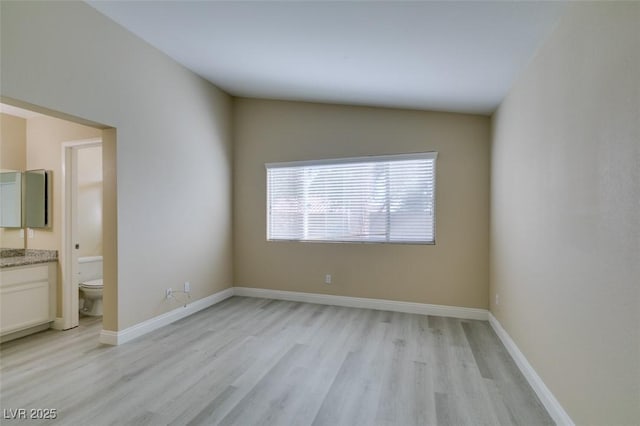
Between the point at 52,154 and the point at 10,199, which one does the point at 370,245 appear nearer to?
the point at 52,154

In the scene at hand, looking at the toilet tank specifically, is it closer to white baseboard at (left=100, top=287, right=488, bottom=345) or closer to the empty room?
the empty room

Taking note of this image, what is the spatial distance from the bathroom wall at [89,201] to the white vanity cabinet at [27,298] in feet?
4.45

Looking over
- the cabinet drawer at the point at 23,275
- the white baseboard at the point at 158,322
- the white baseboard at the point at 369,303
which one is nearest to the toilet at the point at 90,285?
the cabinet drawer at the point at 23,275

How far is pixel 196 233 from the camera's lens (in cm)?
405

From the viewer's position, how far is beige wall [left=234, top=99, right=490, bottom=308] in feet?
12.3

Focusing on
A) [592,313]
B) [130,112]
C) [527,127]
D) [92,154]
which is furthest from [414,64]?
[92,154]

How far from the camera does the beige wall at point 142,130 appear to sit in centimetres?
233

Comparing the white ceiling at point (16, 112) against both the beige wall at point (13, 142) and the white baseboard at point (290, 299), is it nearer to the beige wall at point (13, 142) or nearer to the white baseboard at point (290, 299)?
the beige wall at point (13, 142)

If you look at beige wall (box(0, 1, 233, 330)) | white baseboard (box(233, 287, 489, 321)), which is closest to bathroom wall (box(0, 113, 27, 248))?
beige wall (box(0, 1, 233, 330))

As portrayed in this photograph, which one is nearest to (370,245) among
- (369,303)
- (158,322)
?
(369,303)

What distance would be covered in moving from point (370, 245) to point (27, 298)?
4.04m

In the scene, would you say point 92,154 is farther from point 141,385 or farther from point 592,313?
point 592,313

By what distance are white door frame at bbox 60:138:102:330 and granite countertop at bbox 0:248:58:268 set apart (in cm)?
13

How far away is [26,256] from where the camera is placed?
3475mm
